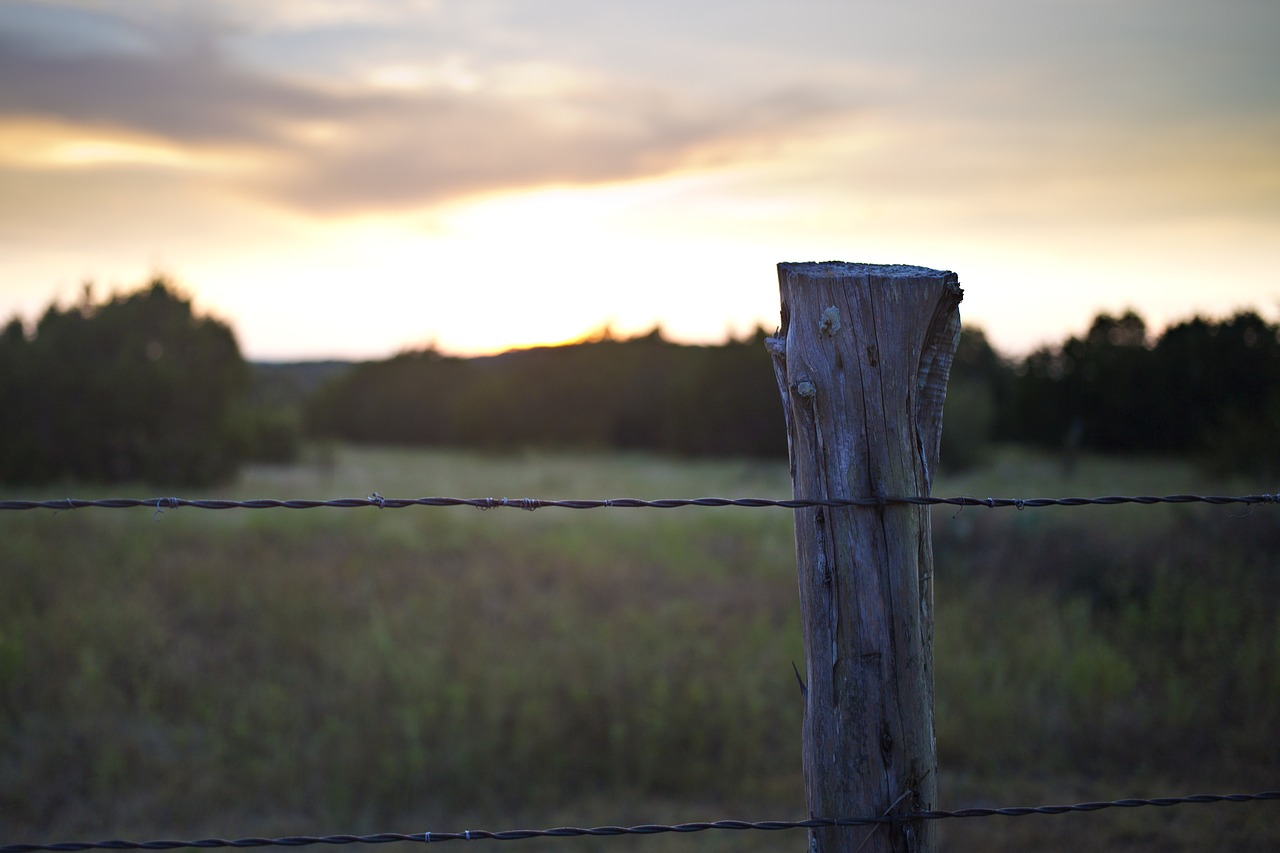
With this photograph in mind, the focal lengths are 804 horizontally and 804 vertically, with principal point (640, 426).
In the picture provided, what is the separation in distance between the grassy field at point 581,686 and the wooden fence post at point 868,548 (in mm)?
3280

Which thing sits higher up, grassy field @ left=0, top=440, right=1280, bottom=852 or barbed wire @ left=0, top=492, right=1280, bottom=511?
barbed wire @ left=0, top=492, right=1280, bottom=511

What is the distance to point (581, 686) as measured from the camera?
593 centimetres

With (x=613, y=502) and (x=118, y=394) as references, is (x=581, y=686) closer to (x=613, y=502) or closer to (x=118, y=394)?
(x=613, y=502)

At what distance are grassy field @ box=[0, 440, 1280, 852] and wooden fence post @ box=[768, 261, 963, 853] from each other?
328 centimetres

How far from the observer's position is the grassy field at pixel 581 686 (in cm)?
489

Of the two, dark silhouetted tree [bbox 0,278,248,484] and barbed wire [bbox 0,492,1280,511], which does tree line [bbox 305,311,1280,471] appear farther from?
dark silhouetted tree [bbox 0,278,248,484]

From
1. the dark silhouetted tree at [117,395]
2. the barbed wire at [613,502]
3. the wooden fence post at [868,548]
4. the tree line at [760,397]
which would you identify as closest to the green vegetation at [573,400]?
the tree line at [760,397]

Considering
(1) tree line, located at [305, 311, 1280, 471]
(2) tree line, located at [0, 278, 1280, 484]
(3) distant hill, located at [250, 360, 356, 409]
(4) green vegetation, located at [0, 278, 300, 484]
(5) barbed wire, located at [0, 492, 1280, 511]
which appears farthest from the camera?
(3) distant hill, located at [250, 360, 356, 409]

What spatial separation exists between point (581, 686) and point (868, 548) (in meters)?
4.71

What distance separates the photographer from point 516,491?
1733 centimetres

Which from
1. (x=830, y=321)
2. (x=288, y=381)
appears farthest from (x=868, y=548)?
(x=288, y=381)

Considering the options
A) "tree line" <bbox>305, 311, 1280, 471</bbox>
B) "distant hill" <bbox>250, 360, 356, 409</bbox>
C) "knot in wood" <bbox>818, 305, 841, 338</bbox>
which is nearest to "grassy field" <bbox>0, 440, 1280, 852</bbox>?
"knot in wood" <bbox>818, 305, 841, 338</bbox>

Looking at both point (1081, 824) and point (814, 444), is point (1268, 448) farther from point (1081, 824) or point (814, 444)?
point (814, 444)

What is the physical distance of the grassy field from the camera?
4887 millimetres
